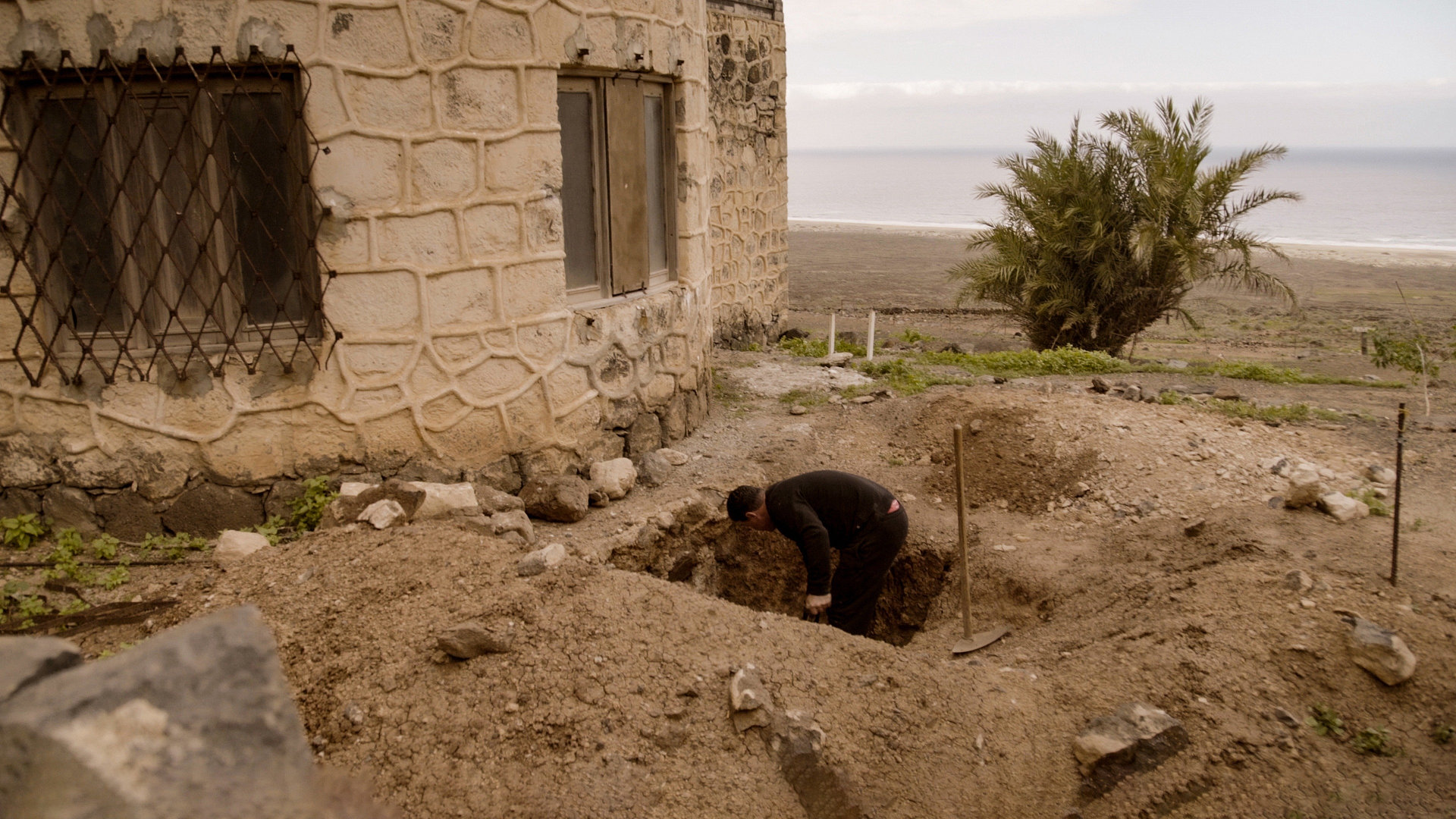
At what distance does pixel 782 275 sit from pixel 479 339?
960 cm

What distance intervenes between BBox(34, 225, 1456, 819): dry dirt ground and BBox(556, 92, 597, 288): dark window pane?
1.78 meters

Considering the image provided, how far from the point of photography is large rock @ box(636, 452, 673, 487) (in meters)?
7.67

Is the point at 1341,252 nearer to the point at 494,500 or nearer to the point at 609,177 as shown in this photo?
the point at 609,177

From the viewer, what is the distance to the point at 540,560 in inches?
223

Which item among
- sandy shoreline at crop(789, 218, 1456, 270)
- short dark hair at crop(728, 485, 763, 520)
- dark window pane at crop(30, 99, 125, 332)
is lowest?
short dark hair at crop(728, 485, 763, 520)

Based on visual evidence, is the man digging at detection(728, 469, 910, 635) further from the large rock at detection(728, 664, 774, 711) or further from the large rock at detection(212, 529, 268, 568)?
the large rock at detection(212, 529, 268, 568)

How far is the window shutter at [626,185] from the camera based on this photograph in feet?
24.9

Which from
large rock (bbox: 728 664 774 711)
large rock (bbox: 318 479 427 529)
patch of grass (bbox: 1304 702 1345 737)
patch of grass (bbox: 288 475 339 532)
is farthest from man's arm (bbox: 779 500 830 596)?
patch of grass (bbox: 288 475 339 532)

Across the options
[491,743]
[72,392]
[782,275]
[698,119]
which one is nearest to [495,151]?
[698,119]

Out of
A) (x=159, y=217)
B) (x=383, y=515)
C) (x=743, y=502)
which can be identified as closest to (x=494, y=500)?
(x=383, y=515)

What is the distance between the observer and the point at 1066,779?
4.62 m

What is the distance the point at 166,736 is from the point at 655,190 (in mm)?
6883

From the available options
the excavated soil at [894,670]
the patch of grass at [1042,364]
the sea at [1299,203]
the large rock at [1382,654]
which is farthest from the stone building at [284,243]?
the sea at [1299,203]

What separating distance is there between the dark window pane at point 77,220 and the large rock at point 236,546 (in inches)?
60.1
